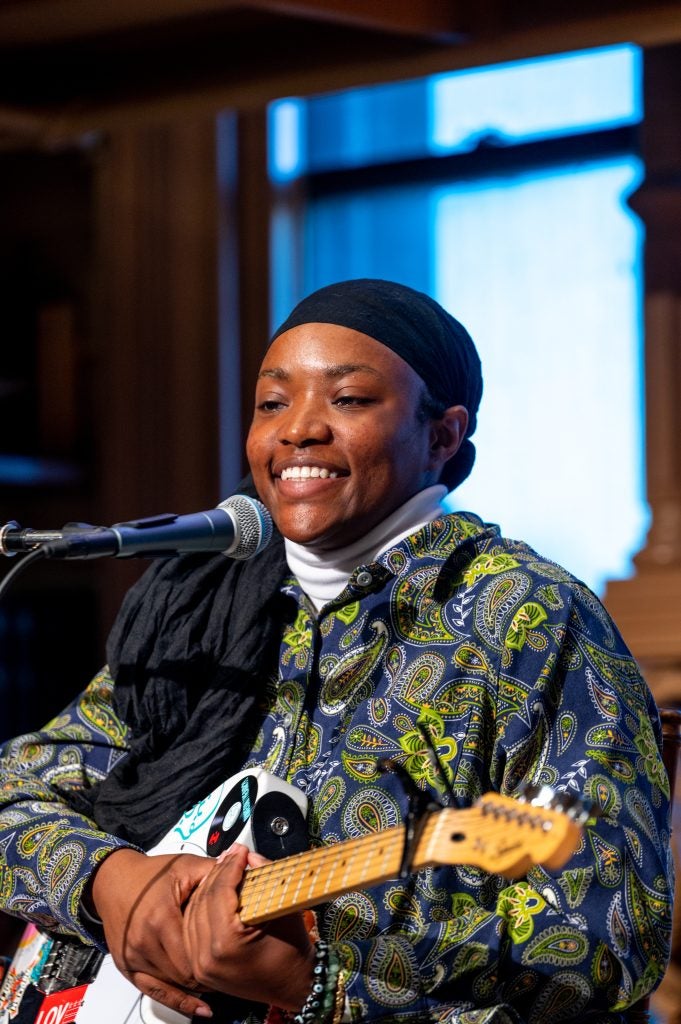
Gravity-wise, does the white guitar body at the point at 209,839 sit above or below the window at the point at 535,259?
below

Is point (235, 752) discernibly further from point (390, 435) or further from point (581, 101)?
point (581, 101)

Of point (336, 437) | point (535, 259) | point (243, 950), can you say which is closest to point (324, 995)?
point (243, 950)

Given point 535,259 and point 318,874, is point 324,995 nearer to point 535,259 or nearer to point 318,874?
point 318,874

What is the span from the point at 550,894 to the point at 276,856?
306 millimetres

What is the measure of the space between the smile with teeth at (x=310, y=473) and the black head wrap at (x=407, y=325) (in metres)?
0.18

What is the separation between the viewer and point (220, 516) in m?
1.71

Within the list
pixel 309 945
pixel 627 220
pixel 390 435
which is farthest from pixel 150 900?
pixel 627 220

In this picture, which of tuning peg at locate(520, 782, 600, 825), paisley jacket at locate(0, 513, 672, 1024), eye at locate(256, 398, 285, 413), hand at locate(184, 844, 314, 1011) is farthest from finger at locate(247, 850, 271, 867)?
eye at locate(256, 398, 285, 413)

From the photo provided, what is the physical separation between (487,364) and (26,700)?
1.96 m

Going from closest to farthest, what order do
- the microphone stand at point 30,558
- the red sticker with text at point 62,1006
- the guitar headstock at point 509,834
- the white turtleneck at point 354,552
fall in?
the guitar headstock at point 509,834 < the microphone stand at point 30,558 < the red sticker with text at point 62,1006 < the white turtleneck at point 354,552

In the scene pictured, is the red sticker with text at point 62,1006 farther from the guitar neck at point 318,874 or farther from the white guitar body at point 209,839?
the guitar neck at point 318,874

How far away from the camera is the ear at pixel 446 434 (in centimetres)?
198

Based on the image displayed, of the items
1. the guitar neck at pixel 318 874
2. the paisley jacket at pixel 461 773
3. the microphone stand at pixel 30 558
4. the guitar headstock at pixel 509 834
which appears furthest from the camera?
the paisley jacket at pixel 461 773

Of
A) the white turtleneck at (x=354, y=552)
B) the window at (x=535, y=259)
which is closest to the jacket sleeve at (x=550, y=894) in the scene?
the white turtleneck at (x=354, y=552)
